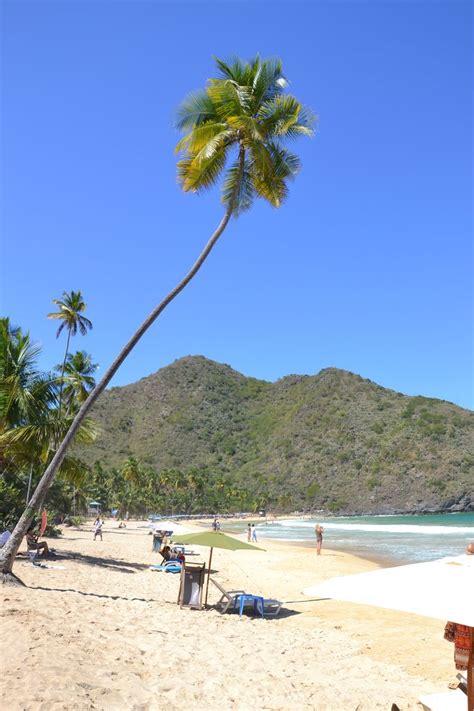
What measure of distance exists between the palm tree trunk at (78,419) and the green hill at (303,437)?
114970 mm

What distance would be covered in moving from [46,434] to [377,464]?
4879 inches

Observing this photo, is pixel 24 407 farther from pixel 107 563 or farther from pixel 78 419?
pixel 107 563

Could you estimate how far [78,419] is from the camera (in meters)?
11.3

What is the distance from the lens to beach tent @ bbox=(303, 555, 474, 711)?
3738 millimetres

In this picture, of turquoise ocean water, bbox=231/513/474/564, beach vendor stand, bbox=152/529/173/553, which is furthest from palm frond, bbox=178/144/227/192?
turquoise ocean water, bbox=231/513/474/564

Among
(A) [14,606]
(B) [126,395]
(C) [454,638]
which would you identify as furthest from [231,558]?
(B) [126,395]

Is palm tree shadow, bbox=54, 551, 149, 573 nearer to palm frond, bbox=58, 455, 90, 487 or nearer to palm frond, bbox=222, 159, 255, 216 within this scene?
palm frond, bbox=58, 455, 90, 487

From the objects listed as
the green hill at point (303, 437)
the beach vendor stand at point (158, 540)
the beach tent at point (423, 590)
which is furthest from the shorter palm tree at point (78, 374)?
the green hill at point (303, 437)

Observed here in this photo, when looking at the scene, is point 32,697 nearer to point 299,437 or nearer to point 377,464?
point 377,464

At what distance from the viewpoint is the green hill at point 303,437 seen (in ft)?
403

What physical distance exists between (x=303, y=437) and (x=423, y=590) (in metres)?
145

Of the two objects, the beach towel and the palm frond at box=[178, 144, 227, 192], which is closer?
the beach towel

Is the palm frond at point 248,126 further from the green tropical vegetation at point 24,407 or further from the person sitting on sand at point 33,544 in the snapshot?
the person sitting on sand at point 33,544

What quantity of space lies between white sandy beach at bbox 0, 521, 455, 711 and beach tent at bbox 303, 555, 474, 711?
2.42 metres
